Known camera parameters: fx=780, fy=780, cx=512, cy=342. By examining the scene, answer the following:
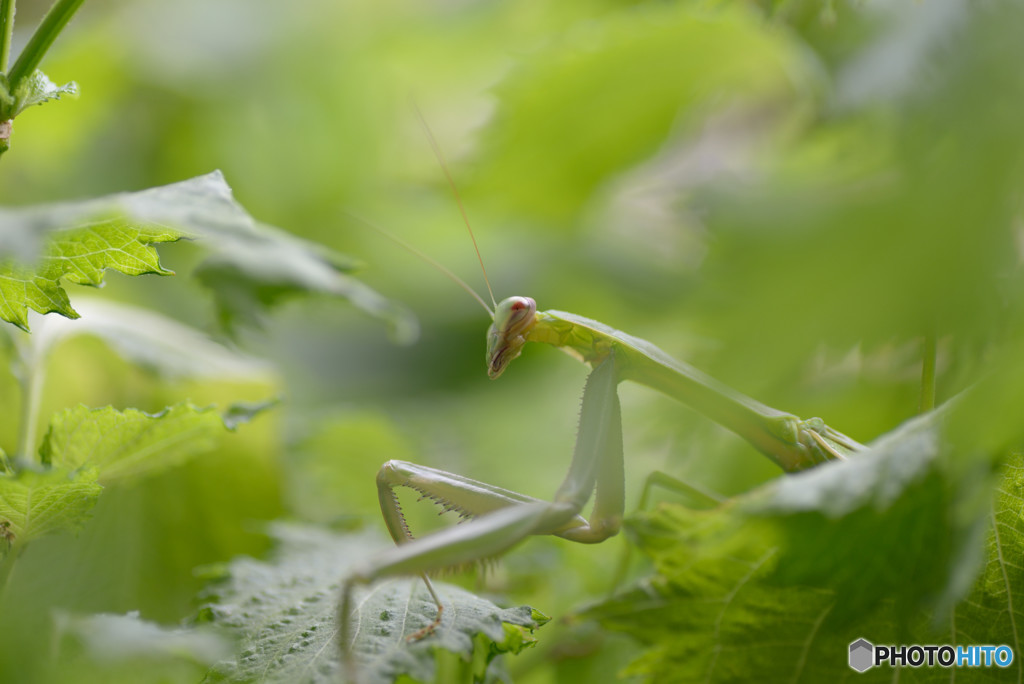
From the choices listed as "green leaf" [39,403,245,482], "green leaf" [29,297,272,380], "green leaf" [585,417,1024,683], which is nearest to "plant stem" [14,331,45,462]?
"green leaf" [29,297,272,380]

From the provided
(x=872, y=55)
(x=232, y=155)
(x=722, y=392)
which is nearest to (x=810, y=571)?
(x=722, y=392)

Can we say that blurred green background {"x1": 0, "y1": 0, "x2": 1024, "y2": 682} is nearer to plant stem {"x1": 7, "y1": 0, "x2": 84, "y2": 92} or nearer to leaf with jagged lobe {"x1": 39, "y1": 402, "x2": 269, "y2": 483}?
leaf with jagged lobe {"x1": 39, "y1": 402, "x2": 269, "y2": 483}

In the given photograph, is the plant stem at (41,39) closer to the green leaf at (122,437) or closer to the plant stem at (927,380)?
the green leaf at (122,437)

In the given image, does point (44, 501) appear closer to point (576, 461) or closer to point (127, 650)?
point (127, 650)

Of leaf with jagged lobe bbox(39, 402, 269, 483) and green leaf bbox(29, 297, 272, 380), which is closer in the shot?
leaf with jagged lobe bbox(39, 402, 269, 483)

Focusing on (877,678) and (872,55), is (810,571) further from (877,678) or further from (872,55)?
(872,55)

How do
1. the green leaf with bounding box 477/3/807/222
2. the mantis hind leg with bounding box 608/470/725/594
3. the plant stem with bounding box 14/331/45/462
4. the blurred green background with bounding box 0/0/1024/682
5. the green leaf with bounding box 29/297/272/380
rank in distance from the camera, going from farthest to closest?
the green leaf with bounding box 477/3/807/222 < the mantis hind leg with bounding box 608/470/725/594 < the green leaf with bounding box 29/297/272/380 < the plant stem with bounding box 14/331/45/462 < the blurred green background with bounding box 0/0/1024/682
